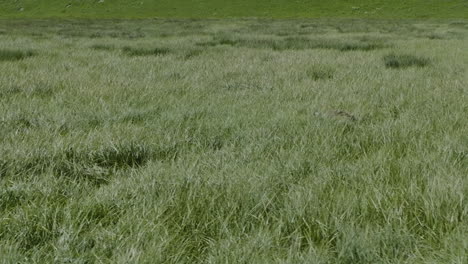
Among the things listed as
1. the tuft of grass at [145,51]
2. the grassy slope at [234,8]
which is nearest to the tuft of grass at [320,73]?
the tuft of grass at [145,51]

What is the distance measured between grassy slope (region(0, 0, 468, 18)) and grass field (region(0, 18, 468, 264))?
191ft

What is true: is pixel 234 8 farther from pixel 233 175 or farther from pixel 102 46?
pixel 233 175

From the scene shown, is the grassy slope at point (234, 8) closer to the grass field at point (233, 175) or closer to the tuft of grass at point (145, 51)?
the tuft of grass at point (145, 51)

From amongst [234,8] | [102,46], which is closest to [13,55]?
[102,46]

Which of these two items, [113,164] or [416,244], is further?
[113,164]

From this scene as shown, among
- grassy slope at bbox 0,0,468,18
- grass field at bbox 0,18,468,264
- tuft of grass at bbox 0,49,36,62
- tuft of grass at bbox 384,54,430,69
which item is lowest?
tuft of grass at bbox 384,54,430,69

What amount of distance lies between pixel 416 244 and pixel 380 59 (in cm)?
864

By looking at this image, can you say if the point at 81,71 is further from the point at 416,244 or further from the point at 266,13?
the point at 266,13

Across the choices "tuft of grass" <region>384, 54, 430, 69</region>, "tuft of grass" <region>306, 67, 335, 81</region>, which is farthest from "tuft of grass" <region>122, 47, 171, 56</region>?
"tuft of grass" <region>384, 54, 430, 69</region>

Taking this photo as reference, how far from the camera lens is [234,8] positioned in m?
66.8

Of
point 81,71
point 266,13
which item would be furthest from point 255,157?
point 266,13

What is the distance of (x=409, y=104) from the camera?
199 inches

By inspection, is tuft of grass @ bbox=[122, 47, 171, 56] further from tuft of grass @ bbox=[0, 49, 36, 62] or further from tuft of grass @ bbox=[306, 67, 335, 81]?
tuft of grass @ bbox=[306, 67, 335, 81]

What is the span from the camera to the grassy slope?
5931 centimetres
